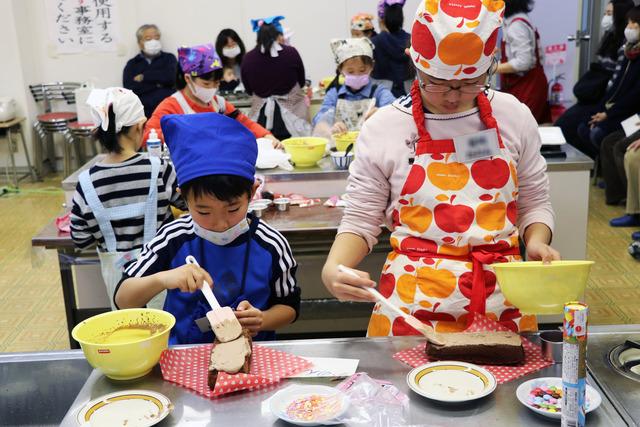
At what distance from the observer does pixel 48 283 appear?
4.76m

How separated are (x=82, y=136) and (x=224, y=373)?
20.5 ft

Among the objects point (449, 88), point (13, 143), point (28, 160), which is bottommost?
point (28, 160)

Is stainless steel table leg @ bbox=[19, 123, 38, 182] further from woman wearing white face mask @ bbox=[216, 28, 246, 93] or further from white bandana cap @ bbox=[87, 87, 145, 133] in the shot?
white bandana cap @ bbox=[87, 87, 145, 133]

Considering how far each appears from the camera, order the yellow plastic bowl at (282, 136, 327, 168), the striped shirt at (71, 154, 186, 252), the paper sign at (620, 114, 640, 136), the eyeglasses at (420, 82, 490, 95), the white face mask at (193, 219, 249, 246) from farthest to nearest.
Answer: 1. the paper sign at (620, 114, 640, 136)
2. the yellow plastic bowl at (282, 136, 327, 168)
3. the striped shirt at (71, 154, 186, 252)
4. the white face mask at (193, 219, 249, 246)
5. the eyeglasses at (420, 82, 490, 95)

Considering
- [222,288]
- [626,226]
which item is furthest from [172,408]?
[626,226]

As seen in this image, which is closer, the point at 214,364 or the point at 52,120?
the point at 214,364

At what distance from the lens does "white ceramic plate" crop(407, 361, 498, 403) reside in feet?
4.65

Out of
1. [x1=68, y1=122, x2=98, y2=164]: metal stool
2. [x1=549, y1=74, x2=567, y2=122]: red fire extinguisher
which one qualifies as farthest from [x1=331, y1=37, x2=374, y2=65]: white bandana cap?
[x1=549, y1=74, x2=567, y2=122]: red fire extinguisher

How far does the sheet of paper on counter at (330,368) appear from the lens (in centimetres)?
154

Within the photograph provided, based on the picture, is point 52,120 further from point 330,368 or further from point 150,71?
point 330,368

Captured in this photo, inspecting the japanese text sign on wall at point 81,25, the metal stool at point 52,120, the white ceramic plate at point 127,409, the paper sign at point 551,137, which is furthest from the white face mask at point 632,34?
the white ceramic plate at point 127,409

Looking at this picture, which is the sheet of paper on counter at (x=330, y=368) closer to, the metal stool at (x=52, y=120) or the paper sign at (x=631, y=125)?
the paper sign at (x=631, y=125)

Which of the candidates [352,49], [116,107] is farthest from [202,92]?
[116,107]

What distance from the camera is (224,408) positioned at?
1.43m
